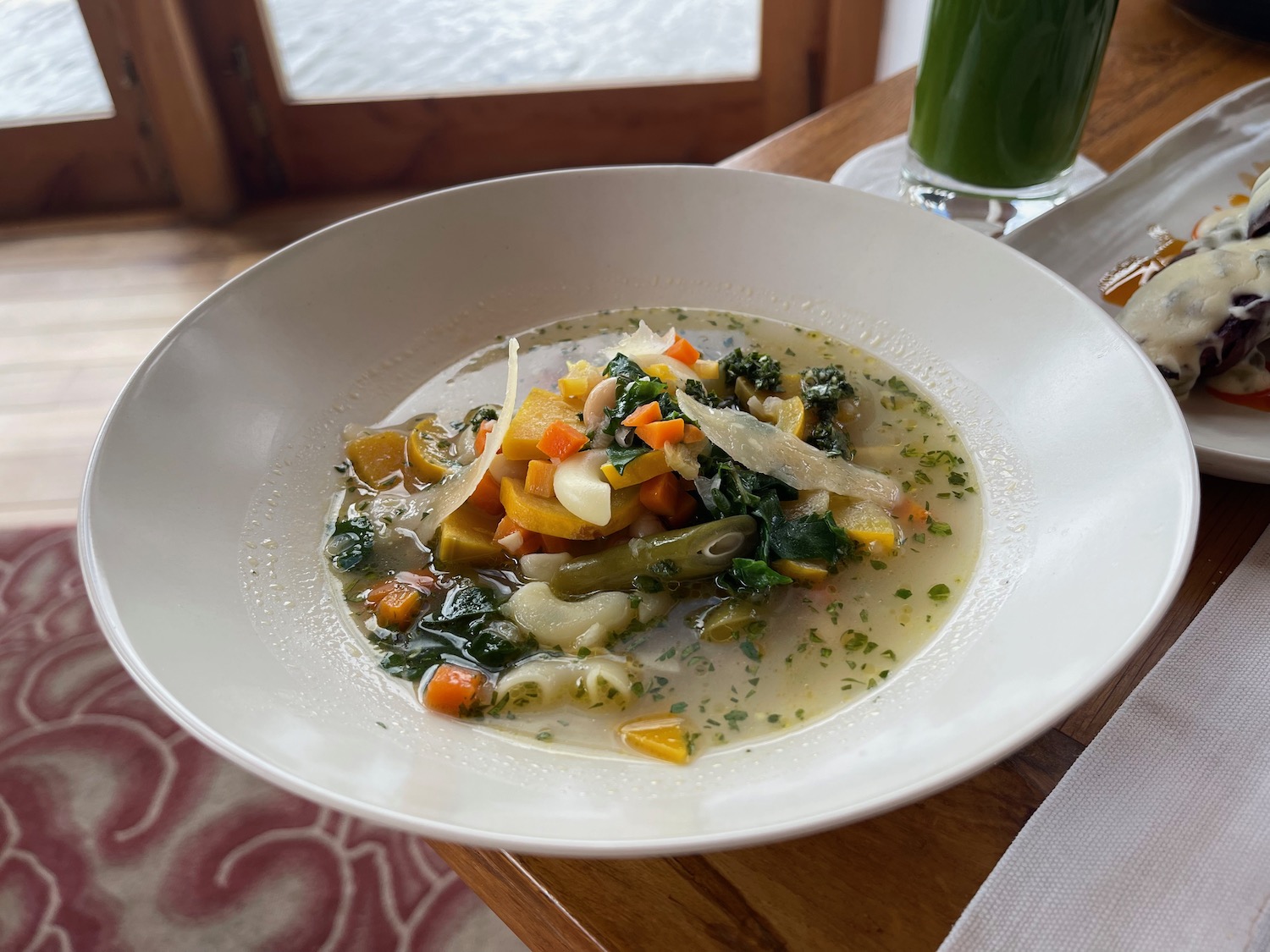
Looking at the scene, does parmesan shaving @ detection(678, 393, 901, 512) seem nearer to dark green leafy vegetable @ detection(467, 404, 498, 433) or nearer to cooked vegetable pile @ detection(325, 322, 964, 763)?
cooked vegetable pile @ detection(325, 322, 964, 763)

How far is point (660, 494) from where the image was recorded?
1346 mm

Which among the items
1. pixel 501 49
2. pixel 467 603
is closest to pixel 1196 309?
pixel 467 603

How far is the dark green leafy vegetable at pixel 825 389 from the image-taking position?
1517 millimetres

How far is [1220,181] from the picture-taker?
76.4 inches

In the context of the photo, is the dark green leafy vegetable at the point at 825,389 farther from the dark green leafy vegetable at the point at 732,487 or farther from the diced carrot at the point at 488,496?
the diced carrot at the point at 488,496

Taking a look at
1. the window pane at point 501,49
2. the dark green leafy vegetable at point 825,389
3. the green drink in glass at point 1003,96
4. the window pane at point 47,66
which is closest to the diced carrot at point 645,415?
the dark green leafy vegetable at point 825,389

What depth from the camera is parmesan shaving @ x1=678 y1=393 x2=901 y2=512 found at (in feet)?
4.40

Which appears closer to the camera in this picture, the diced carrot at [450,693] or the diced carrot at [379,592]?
the diced carrot at [450,693]

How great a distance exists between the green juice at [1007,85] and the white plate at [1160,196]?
0.13 metres

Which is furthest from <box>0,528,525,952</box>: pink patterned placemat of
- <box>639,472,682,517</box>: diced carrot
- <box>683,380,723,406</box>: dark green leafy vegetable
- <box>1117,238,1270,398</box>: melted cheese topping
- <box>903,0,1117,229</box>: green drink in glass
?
<box>903,0,1117,229</box>: green drink in glass

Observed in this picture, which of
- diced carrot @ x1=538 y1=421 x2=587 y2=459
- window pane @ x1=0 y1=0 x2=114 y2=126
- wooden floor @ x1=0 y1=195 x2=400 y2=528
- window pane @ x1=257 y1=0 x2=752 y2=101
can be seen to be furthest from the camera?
window pane @ x1=257 y1=0 x2=752 y2=101

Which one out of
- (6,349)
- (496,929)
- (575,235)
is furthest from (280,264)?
(6,349)

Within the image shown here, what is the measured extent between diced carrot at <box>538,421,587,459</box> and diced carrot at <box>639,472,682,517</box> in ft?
0.35

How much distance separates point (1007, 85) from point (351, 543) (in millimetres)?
1379
